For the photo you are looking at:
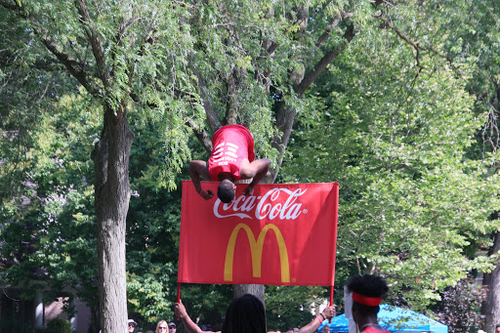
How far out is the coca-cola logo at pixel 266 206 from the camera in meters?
7.34

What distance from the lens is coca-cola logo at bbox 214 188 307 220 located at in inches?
289

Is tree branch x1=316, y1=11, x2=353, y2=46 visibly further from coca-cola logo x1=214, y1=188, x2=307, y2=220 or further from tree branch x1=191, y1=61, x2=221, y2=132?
coca-cola logo x1=214, y1=188, x2=307, y2=220

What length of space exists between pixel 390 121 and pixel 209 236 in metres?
10.4

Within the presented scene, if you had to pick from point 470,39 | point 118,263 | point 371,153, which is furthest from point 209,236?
point 470,39

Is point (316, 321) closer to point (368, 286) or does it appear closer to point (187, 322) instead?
point (187, 322)

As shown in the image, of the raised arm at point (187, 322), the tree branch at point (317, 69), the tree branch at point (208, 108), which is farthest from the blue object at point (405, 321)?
the raised arm at point (187, 322)

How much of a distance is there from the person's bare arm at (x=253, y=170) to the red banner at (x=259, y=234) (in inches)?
7.1

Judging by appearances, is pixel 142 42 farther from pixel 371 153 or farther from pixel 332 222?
pixel 371 153

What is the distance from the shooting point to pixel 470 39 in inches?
787

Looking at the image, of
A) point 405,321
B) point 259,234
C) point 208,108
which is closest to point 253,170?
point 259,234

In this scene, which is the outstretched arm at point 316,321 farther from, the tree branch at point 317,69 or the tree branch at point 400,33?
the tree branch at point 400,33

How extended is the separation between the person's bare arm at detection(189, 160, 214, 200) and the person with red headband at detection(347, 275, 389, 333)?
3.31 metres

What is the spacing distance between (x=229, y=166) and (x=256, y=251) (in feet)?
3.61

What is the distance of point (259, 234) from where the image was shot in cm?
732
